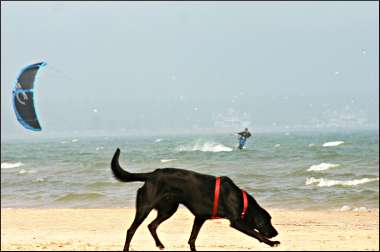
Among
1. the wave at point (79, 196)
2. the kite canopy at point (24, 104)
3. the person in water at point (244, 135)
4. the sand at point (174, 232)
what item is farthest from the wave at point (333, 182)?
the kite canopy at point (24, 104)

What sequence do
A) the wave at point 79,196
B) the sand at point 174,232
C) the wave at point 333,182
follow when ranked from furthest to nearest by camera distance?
1. the wave at point 333,182
2. the wave at point 79,196
3. the sand at point 174,232

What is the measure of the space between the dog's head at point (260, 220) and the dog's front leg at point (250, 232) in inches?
0.7

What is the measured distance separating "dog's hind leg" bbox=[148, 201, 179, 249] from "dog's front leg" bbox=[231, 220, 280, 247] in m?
0.23

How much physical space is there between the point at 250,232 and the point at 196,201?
0.25 meters

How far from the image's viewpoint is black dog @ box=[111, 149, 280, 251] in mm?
2105

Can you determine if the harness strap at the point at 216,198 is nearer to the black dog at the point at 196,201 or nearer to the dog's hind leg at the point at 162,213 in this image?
the black dog at the point at 196,201

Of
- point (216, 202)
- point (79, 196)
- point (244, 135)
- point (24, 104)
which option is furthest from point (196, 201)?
point (79, 196)

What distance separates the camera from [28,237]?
17188mm

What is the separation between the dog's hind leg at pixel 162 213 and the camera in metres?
2.27

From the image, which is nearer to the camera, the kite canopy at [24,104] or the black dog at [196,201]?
the black dog at [196,201]

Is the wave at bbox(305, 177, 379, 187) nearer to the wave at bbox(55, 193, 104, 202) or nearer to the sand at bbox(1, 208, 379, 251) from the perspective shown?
the sand at bbox(1, 208, 379, 251)

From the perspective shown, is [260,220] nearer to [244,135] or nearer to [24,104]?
[24,104]

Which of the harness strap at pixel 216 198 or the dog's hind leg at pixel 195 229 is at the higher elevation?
the harness strap at pixel 216 198

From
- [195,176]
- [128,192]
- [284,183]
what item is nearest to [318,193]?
[284,183]
